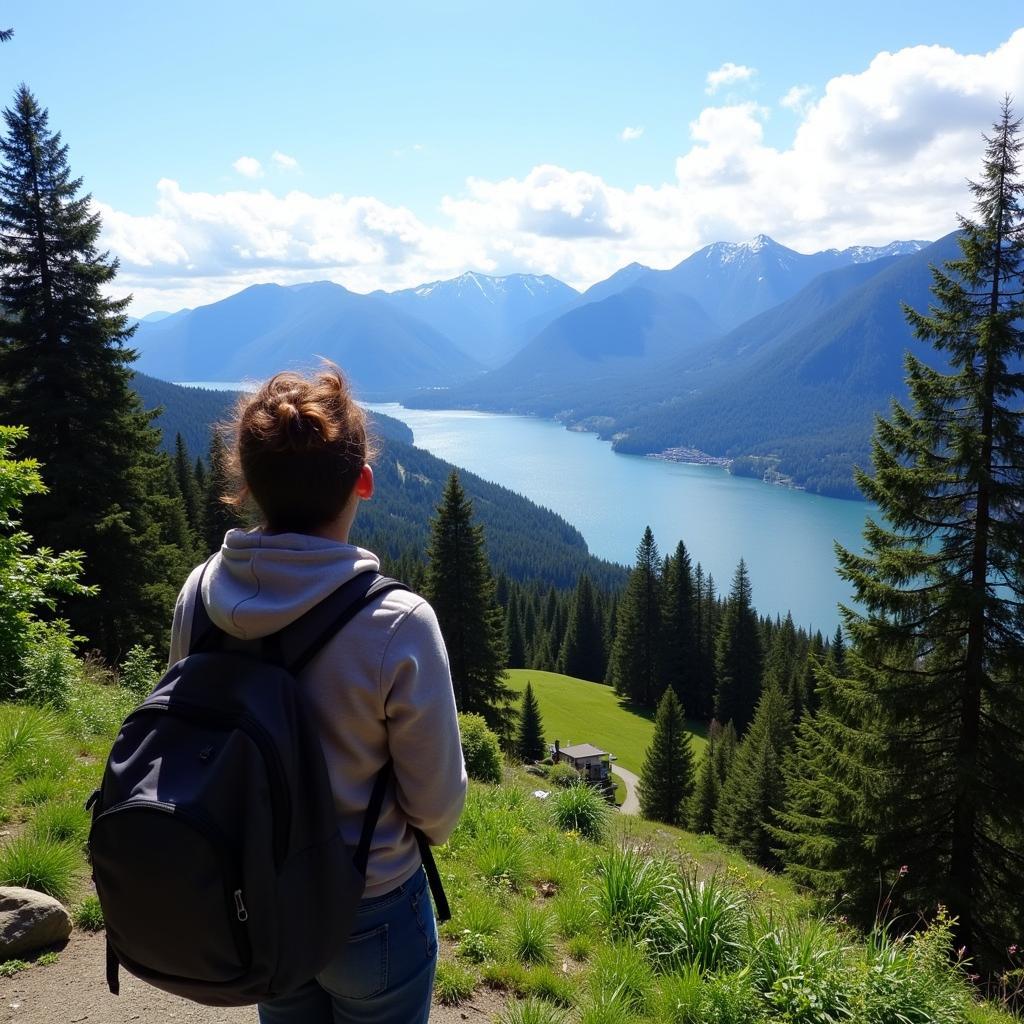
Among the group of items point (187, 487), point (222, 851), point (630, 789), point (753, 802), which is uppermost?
point (222, 851)

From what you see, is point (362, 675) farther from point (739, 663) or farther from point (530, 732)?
point (739, 663)

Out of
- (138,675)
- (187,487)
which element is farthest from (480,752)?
(187,487)

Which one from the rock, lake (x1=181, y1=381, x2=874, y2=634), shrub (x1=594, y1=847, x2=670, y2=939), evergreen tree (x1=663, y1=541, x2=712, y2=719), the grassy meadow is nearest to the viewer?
the grassy meadow

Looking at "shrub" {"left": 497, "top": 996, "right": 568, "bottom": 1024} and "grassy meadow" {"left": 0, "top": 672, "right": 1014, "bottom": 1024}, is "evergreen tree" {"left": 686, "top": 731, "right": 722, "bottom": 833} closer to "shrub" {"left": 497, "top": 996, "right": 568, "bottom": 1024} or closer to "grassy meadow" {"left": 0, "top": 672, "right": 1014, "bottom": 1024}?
"grassy meadow" {"left": 0, "top": 672, "right": 1014, "bottom": 1024}

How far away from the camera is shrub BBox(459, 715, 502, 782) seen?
491 inches

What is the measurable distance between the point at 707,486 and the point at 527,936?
19738 cm

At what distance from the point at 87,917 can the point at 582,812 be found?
4.27 metres

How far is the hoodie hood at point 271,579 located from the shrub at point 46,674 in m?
6.88

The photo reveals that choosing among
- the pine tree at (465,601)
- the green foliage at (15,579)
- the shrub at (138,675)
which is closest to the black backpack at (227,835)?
the green foliage at (15,579)

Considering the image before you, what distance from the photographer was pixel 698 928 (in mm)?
4137

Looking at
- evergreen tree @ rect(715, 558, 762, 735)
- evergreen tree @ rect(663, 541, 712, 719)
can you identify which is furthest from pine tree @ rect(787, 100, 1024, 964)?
evergreen tree @ rect(663, 541, 712, 719)

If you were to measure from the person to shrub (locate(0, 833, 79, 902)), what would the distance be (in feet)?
9.85

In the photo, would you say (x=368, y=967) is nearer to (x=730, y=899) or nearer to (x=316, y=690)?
(x=316, y=690)

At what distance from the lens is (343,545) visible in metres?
1.81
